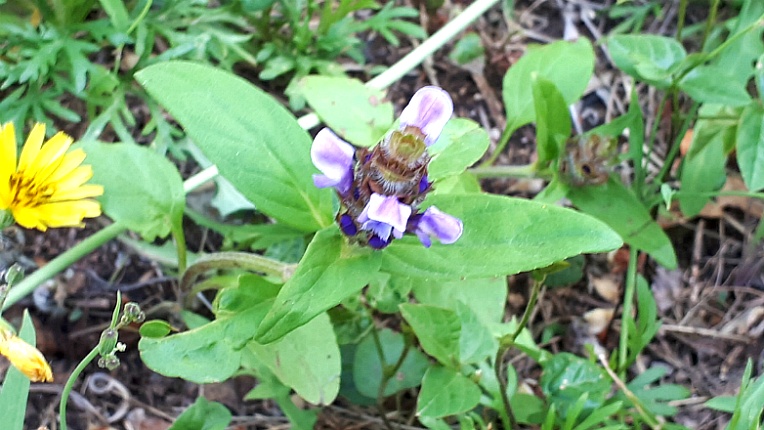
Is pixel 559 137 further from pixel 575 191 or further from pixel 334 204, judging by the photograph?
pixel 334 204

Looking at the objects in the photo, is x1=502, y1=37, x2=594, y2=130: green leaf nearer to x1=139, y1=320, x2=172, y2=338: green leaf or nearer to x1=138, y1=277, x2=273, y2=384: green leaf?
x1=138, y1=277, x2=273, y2=384: green leaf

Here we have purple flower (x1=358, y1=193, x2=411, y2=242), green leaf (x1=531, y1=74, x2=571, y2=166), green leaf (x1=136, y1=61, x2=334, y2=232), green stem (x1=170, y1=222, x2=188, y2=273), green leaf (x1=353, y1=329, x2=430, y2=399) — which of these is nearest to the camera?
purple flower (x1=358, y1=193, x2=411, y2=242)

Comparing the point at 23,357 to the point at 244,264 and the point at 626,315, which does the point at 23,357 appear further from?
the point at 626,315

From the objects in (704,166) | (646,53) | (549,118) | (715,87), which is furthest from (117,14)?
(704,166)

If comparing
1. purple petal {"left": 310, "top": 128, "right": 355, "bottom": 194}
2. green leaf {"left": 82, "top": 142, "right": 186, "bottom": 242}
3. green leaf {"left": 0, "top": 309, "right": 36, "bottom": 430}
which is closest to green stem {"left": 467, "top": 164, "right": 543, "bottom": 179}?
green leaf {"left": 82, "top": 142, "right": 186, "bottom": 242}

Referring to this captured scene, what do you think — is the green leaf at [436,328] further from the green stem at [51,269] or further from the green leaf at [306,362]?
the green stem at [51,269]

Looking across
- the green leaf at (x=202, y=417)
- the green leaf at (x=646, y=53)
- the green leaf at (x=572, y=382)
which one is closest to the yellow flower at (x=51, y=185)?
the green leaf at (x=202, y=417)
